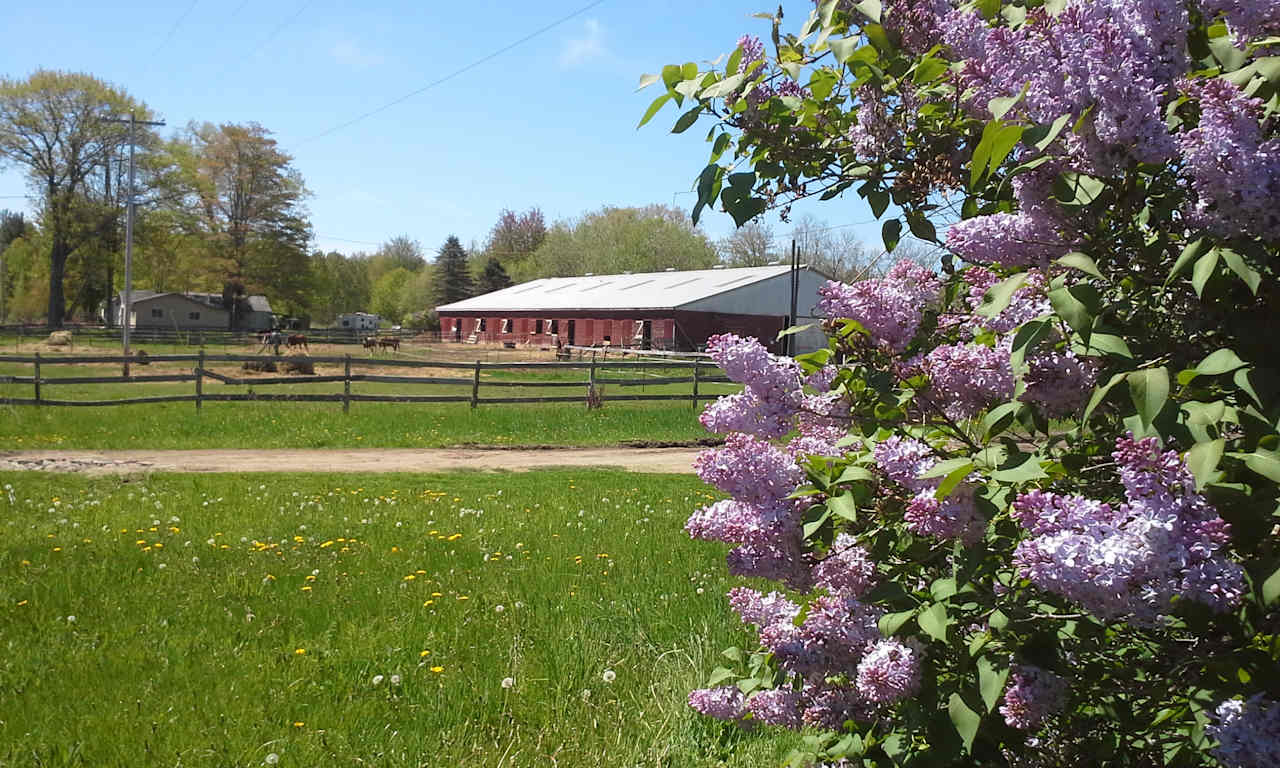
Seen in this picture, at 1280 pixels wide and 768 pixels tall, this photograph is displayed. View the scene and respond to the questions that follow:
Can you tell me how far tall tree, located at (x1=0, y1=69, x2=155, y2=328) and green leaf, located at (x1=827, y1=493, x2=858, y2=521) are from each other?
6305cm

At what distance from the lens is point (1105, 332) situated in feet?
5.40

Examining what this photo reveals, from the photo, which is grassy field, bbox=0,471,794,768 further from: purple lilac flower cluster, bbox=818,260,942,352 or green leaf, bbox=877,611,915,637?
purple lilac flower cluster, bbox=818,260,942,352

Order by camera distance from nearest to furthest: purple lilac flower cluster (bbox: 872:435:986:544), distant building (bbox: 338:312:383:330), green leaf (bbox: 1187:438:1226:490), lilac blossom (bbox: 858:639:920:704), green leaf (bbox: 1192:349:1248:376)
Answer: green leaf (bbox: 1187:438:1226:490), green leaf (bbox: 1192:349:1248:376), purple lilac flower cluster (bbox: 872:435:986:544), lilac blossom (bbox: 858:639:920:704), distant building (bbox: 338:312:383:330)

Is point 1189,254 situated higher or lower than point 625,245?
lower

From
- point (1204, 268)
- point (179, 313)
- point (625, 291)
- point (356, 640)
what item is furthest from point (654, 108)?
point (179, 313)

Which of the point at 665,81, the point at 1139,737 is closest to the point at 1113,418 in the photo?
the point at 1139,737

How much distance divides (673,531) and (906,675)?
6462 millimetres

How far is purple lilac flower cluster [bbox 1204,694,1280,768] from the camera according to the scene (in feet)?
5.09

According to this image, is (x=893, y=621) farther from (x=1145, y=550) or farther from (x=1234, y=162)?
(x=1234, y=162)

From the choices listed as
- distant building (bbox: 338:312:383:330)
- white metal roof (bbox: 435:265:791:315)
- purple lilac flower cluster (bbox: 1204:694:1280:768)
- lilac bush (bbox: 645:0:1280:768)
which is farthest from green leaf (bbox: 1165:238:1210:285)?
distant building (bbox: 338:312:383:330)

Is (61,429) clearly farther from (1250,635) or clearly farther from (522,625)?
(1250,635)

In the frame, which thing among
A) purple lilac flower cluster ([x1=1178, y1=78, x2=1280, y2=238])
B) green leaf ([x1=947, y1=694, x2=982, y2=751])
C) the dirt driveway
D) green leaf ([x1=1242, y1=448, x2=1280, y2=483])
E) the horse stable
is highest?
the horse stable

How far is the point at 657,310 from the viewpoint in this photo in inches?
1844

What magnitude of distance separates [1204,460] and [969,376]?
656 mm
